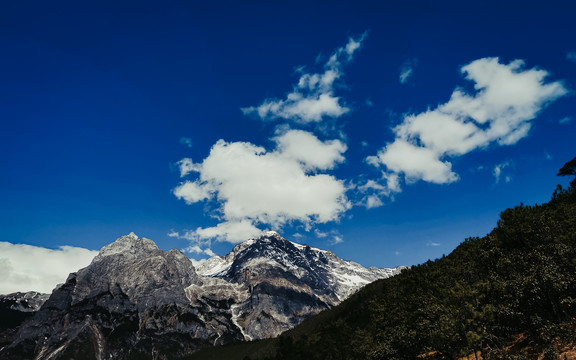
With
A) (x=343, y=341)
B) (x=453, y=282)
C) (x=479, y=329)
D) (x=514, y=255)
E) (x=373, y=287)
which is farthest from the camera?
(x=373, y=287)

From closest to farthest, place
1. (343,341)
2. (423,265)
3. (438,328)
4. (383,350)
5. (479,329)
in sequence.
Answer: (479,329), (438,328), (383,350), (423,265), (343,341)

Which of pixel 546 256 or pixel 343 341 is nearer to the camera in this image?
pixel 546 256

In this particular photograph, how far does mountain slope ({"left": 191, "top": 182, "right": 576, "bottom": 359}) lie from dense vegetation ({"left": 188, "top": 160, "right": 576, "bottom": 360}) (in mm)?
116

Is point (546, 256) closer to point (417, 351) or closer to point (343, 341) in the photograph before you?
point (417, 351)

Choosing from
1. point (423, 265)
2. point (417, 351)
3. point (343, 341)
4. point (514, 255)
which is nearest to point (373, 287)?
point (343, 341)

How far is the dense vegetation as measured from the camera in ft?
158

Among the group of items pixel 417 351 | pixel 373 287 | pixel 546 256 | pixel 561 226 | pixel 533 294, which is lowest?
pixel 417 351

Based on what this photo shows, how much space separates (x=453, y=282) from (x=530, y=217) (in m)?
15.4

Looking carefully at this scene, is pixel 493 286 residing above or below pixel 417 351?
above

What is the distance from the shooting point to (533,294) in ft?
171

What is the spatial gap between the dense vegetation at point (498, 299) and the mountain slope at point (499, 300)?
0.12 metres

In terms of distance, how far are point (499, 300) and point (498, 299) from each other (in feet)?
0.59

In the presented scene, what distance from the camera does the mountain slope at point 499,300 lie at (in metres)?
48.3

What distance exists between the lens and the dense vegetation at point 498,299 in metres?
48.3
